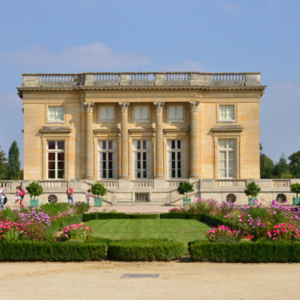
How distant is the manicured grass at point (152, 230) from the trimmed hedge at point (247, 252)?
138 inches

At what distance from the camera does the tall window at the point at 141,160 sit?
41531mm

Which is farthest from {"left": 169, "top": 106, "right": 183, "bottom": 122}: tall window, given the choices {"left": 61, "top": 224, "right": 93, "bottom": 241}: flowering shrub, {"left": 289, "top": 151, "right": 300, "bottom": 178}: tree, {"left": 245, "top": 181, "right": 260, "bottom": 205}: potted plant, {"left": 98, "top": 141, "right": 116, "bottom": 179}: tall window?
{"left": 289, "top": 151, "right": 300, "bottom": 178}: tree

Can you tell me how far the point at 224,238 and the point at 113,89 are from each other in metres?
27.9

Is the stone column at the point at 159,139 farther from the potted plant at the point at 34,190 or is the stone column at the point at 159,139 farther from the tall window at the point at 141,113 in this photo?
the potted plant at the point at 34,190

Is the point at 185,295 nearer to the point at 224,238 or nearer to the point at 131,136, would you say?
the point at 224,238

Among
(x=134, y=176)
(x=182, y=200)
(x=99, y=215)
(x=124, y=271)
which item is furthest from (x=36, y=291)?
(x=134, y=176)

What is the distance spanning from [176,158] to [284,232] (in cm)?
2724

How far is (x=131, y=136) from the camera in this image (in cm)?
4134

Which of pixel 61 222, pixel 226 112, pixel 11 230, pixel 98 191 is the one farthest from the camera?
pixel 226 112

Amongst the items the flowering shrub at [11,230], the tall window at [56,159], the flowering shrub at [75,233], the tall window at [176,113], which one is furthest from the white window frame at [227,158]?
the flowering shrub at [11,230]

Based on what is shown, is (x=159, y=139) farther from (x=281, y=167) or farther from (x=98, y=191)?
(x=281, y=167)

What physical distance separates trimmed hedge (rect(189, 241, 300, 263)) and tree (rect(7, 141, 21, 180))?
235 feet

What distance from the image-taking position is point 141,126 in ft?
136

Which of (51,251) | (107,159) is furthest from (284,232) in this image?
(107,159)
